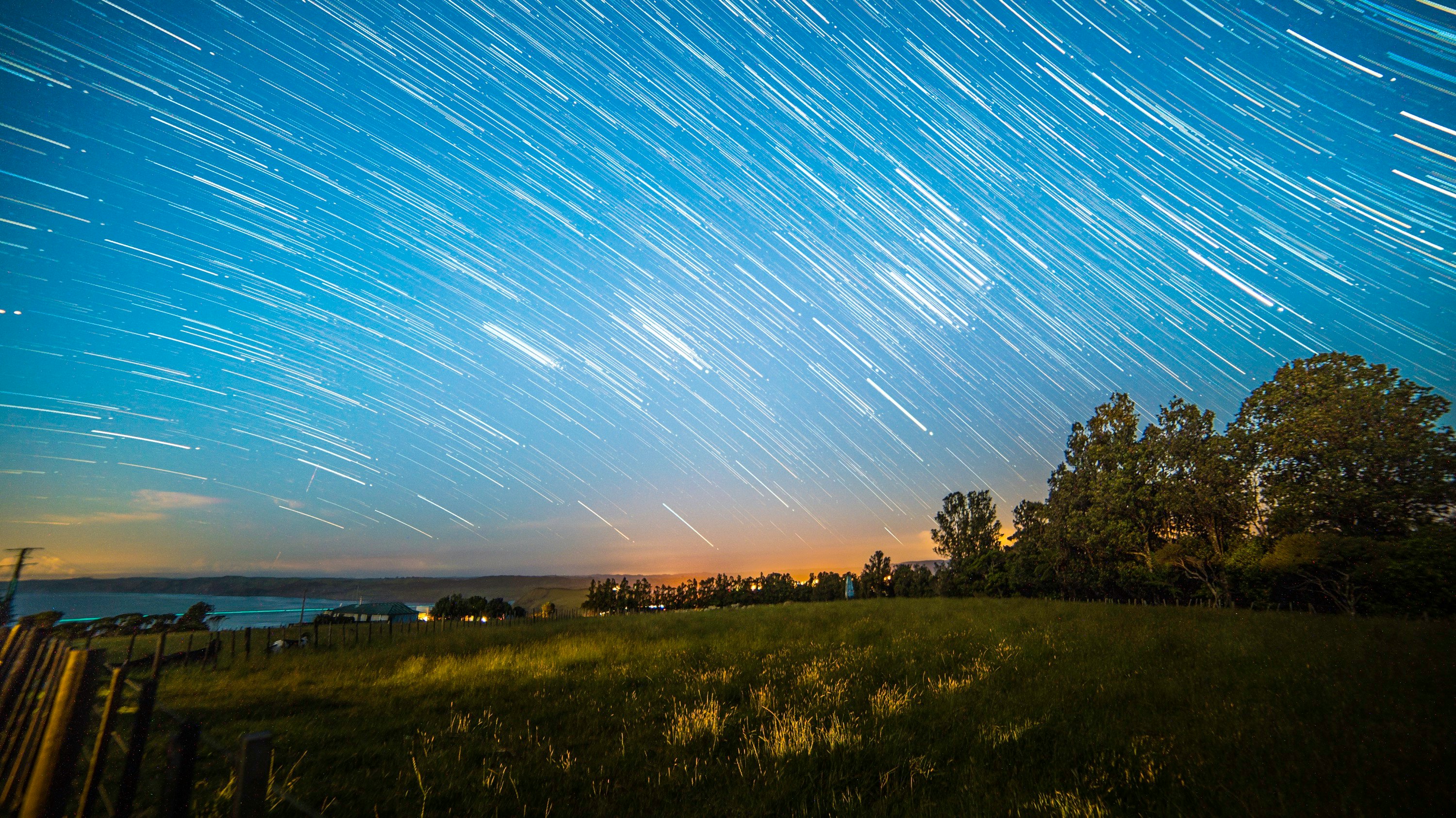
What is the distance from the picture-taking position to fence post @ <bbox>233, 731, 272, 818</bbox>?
2.84 metres

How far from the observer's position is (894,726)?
8453mm

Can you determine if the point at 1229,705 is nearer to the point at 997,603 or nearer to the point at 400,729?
the point at 400,729

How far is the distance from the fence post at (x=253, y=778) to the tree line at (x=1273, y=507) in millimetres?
34791

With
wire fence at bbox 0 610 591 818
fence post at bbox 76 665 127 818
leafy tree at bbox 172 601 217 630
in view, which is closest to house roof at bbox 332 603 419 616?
leafy tree at bbox 172 601 217 630

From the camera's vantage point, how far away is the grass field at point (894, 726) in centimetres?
606

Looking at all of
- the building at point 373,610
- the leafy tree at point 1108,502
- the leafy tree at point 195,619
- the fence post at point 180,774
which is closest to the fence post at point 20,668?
the fence post at point 180,774

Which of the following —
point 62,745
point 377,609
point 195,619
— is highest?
point 62,745

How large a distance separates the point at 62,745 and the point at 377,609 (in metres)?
71.4

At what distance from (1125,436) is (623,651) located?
42.6 m

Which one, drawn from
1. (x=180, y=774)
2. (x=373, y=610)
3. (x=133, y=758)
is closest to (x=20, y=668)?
(x=133, y=758)

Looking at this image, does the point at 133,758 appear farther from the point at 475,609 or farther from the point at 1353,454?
the point at 475,609

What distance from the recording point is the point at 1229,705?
8547mm

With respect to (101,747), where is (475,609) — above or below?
below

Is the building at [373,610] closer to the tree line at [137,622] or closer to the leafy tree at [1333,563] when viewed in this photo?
the tree line at [137,622]
